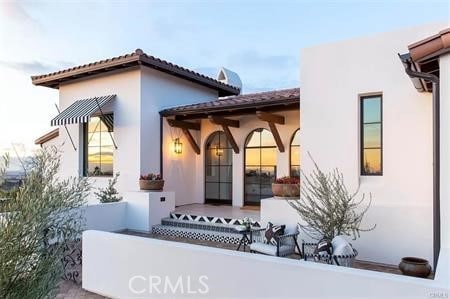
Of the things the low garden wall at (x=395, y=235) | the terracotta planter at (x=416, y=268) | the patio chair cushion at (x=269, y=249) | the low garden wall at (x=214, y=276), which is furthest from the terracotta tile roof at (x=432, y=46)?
the patio chair cushion at (x=269, y=249)

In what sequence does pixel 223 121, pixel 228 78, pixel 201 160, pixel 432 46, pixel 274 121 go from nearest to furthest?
pixel 432 46 → pixel 274 121 → pixel 223 121 → pixel 201 160 → pixel 228 78

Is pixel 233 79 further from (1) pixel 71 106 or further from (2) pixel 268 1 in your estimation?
(1) pixel 71 106

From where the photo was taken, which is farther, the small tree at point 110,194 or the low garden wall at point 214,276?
the small tree at point 110,194

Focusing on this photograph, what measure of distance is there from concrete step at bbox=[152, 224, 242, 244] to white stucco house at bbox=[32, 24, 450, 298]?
163 centimetres

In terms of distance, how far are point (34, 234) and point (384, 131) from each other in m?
9.50

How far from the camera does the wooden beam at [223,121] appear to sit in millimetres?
16094

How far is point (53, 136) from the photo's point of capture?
20484 mm

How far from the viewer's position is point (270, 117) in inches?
595

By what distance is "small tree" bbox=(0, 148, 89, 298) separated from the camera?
3.71m

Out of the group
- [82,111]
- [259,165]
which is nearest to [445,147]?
[259,165]

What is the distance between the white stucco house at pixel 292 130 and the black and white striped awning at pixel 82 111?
7cm

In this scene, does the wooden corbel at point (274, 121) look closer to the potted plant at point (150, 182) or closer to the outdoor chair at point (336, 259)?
the potted plant at point (150, 182)

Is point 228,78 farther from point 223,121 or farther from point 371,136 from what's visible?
point 371,136

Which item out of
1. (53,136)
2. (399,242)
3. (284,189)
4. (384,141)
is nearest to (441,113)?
(384,141)
